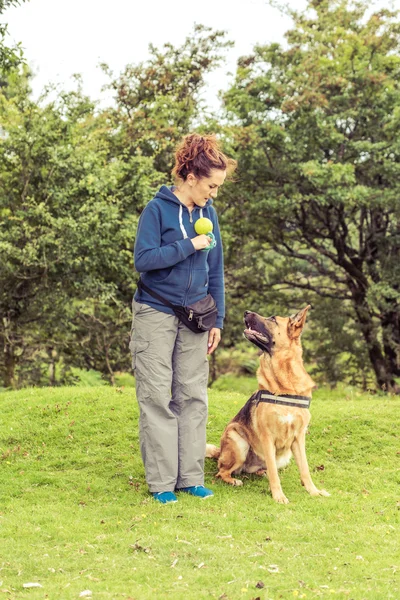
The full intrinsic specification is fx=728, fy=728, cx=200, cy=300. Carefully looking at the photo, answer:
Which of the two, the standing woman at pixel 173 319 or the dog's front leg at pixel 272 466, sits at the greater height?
the standing woman at pixel 173 319

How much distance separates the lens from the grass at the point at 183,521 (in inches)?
162

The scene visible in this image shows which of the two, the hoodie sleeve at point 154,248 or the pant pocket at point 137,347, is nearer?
the hoodie sleeve at point 154,248

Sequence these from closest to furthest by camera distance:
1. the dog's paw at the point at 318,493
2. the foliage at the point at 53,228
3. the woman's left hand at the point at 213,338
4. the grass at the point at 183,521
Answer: the grass at the point at 183,521 < the dog's paw at the point at 318,493 < the woman's left hand at the point at 213,338 < the foliage at the point at 53,228

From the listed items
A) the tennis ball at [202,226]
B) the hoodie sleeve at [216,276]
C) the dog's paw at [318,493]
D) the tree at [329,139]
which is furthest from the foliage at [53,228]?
the dog's paw at [318,493]

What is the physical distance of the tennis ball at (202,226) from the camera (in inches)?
219

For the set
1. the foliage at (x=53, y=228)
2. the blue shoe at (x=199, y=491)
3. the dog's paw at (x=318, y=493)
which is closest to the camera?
the blue shoe at (x=199, y=491)

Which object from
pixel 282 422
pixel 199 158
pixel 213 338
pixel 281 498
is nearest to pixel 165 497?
pixel 281 498

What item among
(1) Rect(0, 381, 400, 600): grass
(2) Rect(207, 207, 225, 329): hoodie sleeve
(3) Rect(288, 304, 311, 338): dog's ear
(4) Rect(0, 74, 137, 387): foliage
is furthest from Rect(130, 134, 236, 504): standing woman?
(4) Rect(0, 74, 137, 387): foliage

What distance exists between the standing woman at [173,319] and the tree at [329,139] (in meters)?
6.92

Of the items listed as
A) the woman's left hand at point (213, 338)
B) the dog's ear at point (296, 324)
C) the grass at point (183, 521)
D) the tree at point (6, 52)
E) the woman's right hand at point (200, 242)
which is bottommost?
the grass at point (183, 521)

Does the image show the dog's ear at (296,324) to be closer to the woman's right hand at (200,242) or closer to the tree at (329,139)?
the woman's right hand at (200,242)

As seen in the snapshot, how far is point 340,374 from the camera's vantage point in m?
15.6

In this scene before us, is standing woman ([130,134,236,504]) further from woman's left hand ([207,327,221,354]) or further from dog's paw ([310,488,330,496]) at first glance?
dog's paw ([310,488,330,496])

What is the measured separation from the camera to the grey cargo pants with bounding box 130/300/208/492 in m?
5.61
